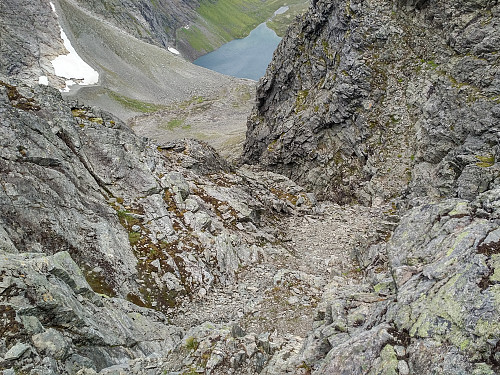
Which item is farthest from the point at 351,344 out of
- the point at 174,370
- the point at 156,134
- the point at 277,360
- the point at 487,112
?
the point at 156,134

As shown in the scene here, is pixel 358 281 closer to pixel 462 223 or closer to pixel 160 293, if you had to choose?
pixel 462 223

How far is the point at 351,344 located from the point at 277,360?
385 cm

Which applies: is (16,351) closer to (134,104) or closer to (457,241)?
(457,241)

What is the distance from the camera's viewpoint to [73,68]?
12275cm

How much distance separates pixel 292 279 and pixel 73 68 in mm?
127706

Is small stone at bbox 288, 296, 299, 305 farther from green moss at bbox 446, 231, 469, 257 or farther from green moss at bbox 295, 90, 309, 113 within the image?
green moss at bbox 295, 90, 309, 113

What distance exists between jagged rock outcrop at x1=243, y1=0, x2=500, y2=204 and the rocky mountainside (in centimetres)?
20

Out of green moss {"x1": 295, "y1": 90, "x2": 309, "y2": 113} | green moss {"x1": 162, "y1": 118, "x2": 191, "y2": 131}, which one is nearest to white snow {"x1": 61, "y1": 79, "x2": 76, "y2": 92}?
green moss {"x1": 162, "y1": 118, "x2": 191, "y2": 131}

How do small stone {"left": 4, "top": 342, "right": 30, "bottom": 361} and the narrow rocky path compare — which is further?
the narrow rocky path

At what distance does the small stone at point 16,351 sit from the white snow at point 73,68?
12017 centimetres

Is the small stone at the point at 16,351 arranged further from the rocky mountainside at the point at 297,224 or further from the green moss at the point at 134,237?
the green moss at the point at 134,237

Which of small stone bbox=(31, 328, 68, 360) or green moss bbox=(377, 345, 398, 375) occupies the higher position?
small stone bbox=(31, 328, 68, 360)

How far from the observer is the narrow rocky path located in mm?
20078

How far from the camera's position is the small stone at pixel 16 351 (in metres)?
11.1
